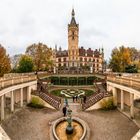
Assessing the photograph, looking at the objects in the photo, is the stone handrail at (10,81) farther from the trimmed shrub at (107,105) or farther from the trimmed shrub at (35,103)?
the trimmed shrub at (107,105)

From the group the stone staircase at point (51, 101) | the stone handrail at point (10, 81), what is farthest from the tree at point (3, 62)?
the stone staircase at point (51, 101)

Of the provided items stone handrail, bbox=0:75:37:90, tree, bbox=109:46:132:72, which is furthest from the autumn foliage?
stone handrail, bbox=0:75:37:90

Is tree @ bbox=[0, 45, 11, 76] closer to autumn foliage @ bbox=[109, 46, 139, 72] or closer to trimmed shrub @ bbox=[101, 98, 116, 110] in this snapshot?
trimmed shrub @ bbox=[101, 98, 116, 110]

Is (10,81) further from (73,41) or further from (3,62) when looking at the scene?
(73,41)

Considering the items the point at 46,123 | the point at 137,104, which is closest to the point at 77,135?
the point at 46,123

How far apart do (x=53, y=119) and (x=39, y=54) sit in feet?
110

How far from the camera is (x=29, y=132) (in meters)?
18.7

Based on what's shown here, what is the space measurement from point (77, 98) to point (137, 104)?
9588 millimetres

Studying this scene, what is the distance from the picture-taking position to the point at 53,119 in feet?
72.9

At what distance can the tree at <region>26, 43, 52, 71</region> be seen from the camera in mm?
53625

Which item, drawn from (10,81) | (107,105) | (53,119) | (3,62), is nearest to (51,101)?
(53,119)

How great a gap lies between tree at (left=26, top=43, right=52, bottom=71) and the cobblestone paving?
1147 inches

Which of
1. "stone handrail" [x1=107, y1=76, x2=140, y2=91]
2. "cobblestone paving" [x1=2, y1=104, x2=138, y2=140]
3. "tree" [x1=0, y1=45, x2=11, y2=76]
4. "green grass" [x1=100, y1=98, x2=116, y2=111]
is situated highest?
"tree" [x1=0, y1=45, x2=11, y2=76]

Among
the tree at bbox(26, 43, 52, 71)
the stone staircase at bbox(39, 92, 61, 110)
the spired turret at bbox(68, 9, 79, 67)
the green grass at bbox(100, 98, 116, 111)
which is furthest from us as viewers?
the spired turret at bbox(68, 9, 79, 67)
